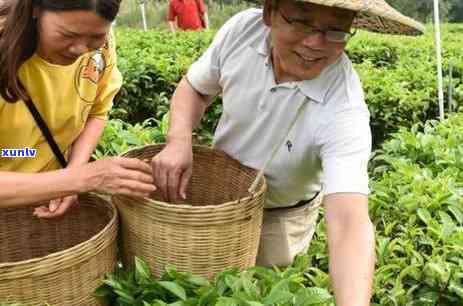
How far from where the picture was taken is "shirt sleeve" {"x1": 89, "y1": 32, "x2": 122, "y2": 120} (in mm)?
2287

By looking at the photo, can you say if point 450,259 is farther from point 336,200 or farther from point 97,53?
point 97,53

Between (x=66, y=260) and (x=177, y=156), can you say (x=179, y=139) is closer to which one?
(x=177, y=156)

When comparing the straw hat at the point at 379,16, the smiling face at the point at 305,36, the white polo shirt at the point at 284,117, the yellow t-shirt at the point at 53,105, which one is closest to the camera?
the straw hat at the point at 379,16

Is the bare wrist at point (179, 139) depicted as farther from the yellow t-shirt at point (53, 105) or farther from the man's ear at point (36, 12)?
the man's ear at point (36, 12)

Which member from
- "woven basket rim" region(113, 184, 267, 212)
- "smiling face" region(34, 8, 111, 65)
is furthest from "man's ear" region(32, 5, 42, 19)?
"woven basket rim" region(113, 184, 267, 212)

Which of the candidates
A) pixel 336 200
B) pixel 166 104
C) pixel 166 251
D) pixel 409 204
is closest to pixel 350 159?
pixel 336 200

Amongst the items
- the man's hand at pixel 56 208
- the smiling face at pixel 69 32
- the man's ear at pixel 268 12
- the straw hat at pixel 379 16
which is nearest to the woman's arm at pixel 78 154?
the man's hand at pixel 56 208

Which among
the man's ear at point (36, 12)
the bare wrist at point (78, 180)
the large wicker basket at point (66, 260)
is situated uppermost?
the man's ear at point (36, 12)

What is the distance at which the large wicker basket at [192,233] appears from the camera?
1758 millimetres

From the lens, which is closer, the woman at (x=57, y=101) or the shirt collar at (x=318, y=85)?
the woman at (x=57, y=101)

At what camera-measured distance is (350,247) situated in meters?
1.67

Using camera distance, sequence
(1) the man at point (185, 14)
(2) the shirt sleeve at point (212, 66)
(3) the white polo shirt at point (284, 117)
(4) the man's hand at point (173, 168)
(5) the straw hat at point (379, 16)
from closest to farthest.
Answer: (5) the straw hat at point (379, 16) < (3) the white polo shirt at point (284, 117) < (4) the man's hand at point (173, 168) < (2) the shirt sleeve at point (212, 66) < (1) the man at point (185, 14)

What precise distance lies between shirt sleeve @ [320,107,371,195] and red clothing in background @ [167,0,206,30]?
27.4ft

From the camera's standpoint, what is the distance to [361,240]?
1.67 meters
